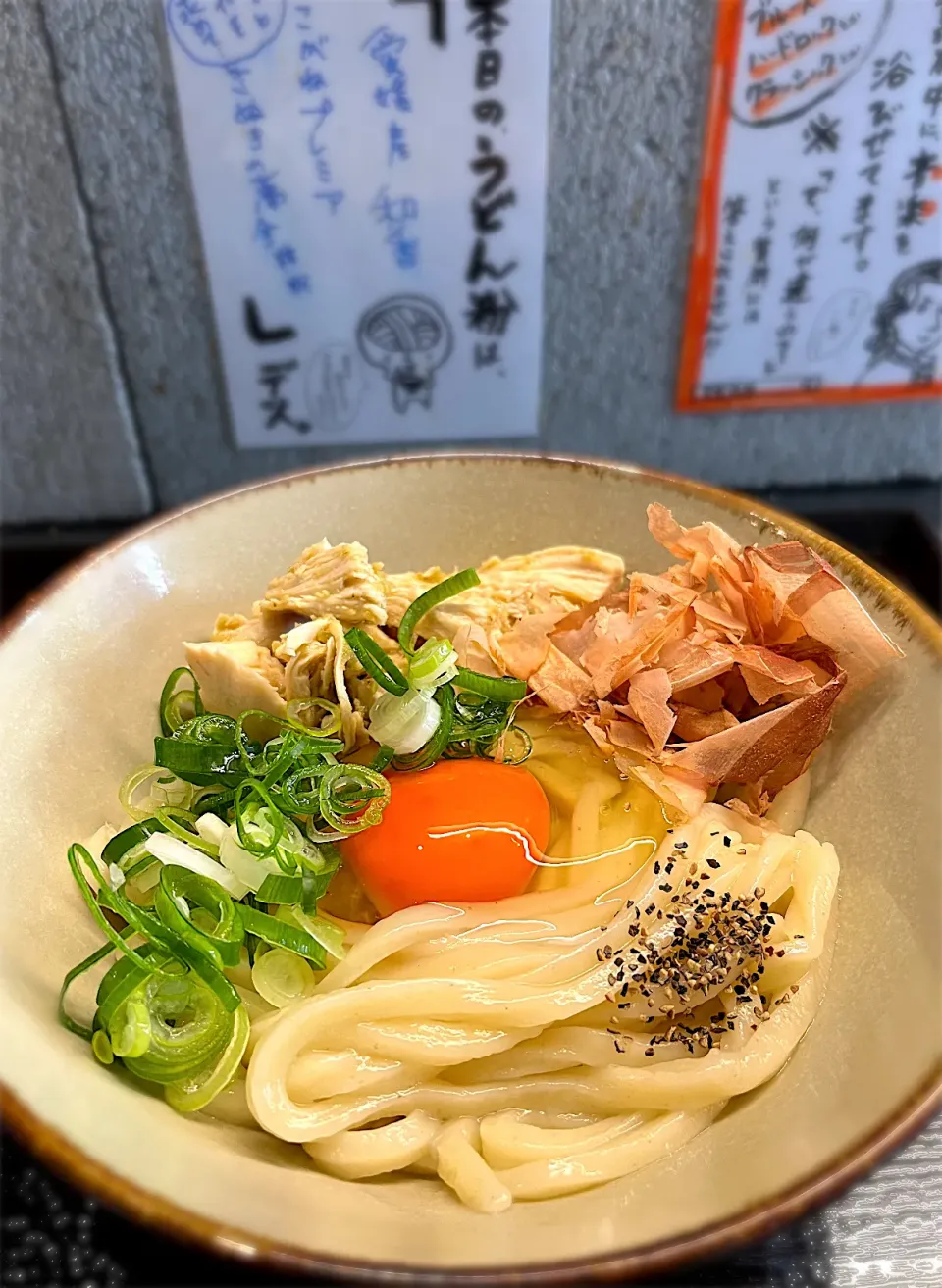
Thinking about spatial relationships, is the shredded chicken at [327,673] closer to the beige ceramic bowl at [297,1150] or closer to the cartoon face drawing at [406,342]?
the beige ceramic bowl at [297,1150]

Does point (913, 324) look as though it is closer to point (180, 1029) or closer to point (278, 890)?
point (278, 890)

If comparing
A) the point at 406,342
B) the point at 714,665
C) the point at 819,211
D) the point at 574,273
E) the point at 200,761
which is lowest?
the point at 200,761

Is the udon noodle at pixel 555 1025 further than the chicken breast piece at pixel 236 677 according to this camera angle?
No

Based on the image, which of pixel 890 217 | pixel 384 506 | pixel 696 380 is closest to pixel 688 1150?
pixel 384 506

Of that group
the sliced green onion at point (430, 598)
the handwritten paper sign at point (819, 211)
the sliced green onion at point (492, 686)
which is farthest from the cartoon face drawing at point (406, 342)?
the sliced green onion at point (492, 686)

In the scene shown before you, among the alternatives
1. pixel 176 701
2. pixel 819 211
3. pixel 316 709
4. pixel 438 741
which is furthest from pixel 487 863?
pixel 819 211

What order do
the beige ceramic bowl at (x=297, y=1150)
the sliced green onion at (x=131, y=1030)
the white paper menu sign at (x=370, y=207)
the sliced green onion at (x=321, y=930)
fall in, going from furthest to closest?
the white paper menu sign at (x=370, y=207)
the sliced green onion at (x=321, y=930)
the sliced green onion at (x=131, y=1030)
the beige ceramic bowl at (x=297, y=1150)
